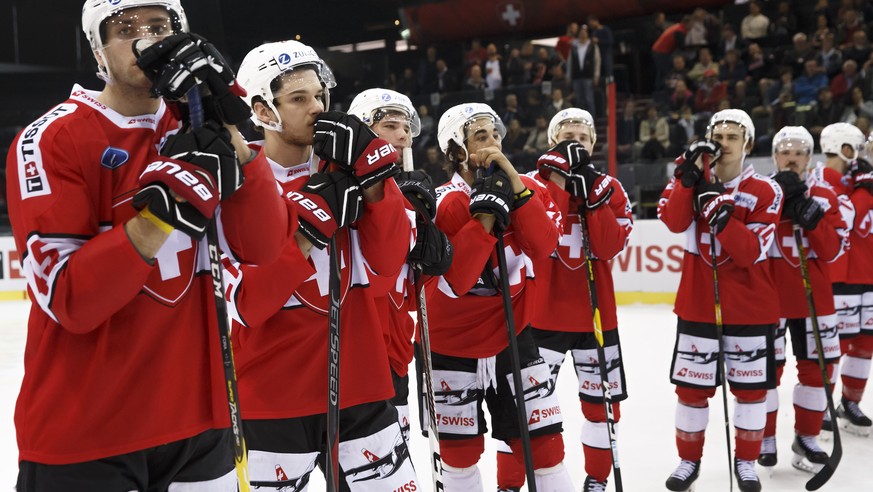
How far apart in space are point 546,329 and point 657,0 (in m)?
10.6

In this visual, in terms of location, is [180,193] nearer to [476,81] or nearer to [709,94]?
[709,94]

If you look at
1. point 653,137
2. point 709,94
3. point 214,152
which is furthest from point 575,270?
point 709,94

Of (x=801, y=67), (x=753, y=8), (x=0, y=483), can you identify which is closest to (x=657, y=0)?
(x=753, y=8)

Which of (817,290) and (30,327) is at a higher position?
(30,327)

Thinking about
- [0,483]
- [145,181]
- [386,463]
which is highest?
[145,181]

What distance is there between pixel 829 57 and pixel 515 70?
3841 millimetres

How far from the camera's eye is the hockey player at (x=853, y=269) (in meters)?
4.77

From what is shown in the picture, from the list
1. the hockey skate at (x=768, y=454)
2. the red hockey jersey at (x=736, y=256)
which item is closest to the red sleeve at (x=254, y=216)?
the red hockey jersey at (x=736, y=256)

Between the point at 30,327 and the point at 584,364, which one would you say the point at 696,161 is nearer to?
the point at 584,364

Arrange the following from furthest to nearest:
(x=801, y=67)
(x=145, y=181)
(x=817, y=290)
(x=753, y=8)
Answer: (x=753, y=8)
(x=801, y=67)
(x=817, y=290)
(x=145, y=181)

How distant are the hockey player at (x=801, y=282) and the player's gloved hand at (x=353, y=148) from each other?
8.57 feet

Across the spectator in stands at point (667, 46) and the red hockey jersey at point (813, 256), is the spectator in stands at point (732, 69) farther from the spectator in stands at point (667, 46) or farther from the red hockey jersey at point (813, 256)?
the red hockey jersey at point (813, 256)

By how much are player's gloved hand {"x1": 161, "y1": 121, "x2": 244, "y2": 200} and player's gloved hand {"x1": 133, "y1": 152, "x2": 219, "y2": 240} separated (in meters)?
0.01

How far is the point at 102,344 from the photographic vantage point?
1.38 m
